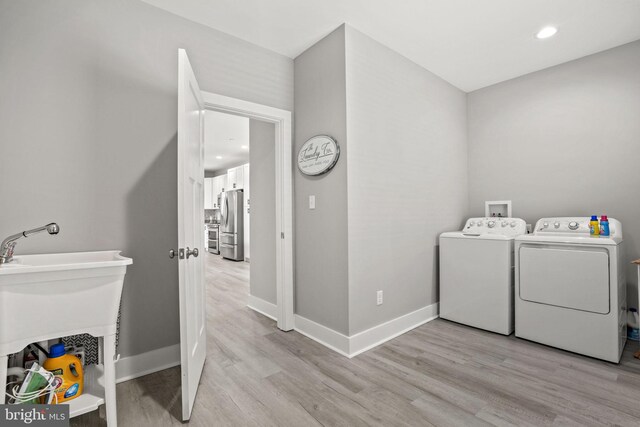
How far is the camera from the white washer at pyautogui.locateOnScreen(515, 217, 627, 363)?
83.4 inches

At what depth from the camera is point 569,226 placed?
266cm

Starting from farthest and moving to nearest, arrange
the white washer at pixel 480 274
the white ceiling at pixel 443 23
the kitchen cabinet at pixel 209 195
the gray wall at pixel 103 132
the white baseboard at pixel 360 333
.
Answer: the kitchen cabinet at pixel 209 195
the white washer at pixel 480 274
the white baseboard at pixel 360 333
the white ceiling at pixel 443 23
the gray wall at pixel 103 132

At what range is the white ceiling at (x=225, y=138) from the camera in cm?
454

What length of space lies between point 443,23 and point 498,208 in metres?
2.04

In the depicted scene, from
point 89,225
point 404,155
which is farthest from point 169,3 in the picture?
point 404,155

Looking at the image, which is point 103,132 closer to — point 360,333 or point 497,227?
point 360,333

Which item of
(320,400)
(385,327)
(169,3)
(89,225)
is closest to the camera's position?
(320,400)

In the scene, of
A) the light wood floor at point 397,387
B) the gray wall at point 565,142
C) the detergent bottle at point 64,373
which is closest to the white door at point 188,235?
the light wood floor at point 397,387

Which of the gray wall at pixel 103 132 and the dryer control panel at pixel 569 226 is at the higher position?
the gray wall at pixel 103 132

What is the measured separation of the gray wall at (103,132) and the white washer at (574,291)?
274cm

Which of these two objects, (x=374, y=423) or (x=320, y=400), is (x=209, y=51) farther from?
(x=374, y=423)

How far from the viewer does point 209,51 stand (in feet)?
7.49

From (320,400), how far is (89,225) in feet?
5.56

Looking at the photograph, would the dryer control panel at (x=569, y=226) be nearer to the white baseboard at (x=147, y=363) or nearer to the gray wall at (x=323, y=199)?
the gray wall at (x=323, y=199)
